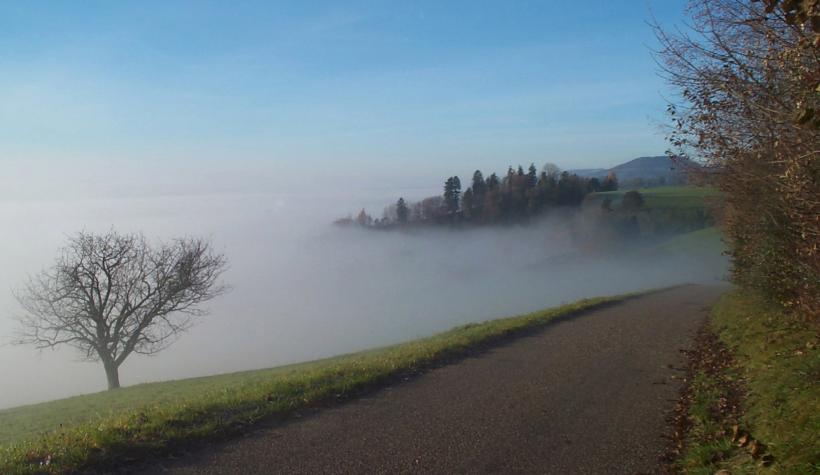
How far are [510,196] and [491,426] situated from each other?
72.3 m

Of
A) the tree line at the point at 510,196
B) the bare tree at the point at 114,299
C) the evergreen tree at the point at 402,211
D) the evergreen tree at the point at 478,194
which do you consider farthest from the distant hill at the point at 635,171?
the bare tree at the point at 114,299

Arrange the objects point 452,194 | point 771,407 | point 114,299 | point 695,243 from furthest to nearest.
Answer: point 452,194
point 695,243
point 114,299
point 771,407

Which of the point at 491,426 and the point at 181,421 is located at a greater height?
the point at 181,421

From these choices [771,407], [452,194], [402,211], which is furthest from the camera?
[402,211]

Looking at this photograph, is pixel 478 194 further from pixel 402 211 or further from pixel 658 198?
pixel 658 198

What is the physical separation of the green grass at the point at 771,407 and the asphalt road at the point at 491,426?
1.43 ft

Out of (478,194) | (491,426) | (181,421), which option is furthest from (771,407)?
(478,194)

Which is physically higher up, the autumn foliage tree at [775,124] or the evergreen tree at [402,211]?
the evergreen tree at [402,211]

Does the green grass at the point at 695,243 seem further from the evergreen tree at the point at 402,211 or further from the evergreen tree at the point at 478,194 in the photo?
the evergreen tree at the point at 402,211

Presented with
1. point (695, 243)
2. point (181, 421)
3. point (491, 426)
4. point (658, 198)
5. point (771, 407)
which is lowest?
point (695, 243)

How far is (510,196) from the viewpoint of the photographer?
78312 mm

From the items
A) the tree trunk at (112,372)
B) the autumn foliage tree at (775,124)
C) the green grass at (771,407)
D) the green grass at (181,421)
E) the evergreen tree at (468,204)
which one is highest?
the evergreen tree at (468,204)

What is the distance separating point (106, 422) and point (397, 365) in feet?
15.0

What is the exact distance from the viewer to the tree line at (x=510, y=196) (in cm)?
7769
